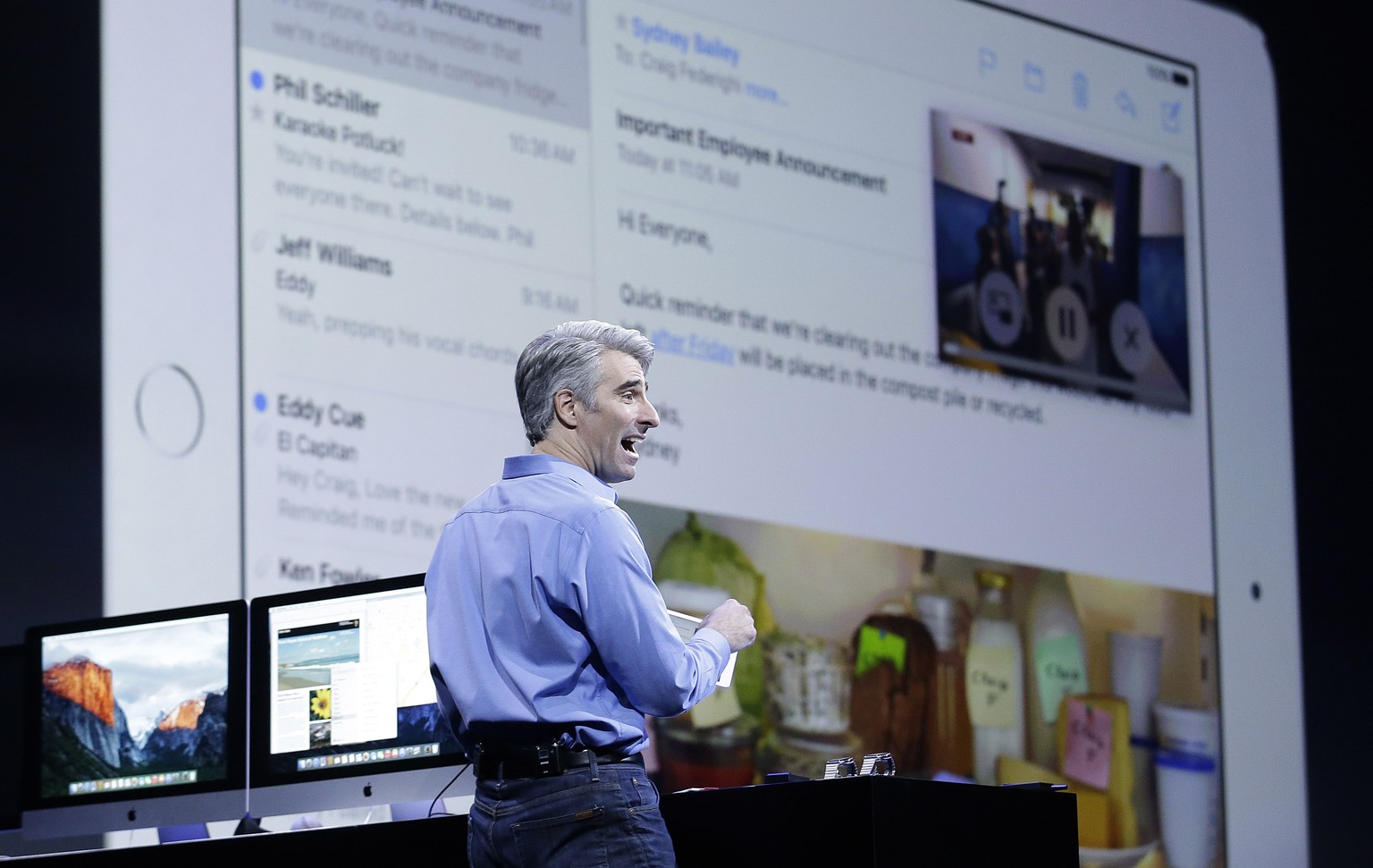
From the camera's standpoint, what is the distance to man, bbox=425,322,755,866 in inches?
71.7

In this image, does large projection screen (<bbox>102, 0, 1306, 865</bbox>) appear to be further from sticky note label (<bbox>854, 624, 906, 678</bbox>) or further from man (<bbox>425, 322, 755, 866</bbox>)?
man (<bbox>425, 322, 755, 866</bbox>)

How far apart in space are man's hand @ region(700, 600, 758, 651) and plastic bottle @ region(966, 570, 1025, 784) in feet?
7.52

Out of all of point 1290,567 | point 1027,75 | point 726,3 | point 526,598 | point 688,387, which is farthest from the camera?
point 1290,567

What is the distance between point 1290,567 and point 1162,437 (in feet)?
2.00

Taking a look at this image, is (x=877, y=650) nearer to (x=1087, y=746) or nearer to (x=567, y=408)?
(x=1087, y=746)

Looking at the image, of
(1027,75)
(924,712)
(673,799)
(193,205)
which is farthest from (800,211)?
(673,799)

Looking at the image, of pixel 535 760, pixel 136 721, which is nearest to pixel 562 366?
pixel 535 760

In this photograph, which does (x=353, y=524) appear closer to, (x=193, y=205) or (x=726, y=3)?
(x=193, y=205)

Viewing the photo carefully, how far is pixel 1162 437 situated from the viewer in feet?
15.3

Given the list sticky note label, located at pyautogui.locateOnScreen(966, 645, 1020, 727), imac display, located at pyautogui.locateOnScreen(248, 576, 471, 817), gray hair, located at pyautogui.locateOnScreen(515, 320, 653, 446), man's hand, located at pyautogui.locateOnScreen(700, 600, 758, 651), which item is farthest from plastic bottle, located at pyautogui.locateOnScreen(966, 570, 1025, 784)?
gray hair, located at pyautogui.locateOnScreen(515, 320, 653, 446)

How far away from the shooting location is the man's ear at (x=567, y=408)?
6.53ft

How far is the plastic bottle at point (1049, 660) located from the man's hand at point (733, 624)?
2.42 metres

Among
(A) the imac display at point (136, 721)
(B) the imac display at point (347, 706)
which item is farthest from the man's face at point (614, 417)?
(A) the imac display at point (136, 721)
